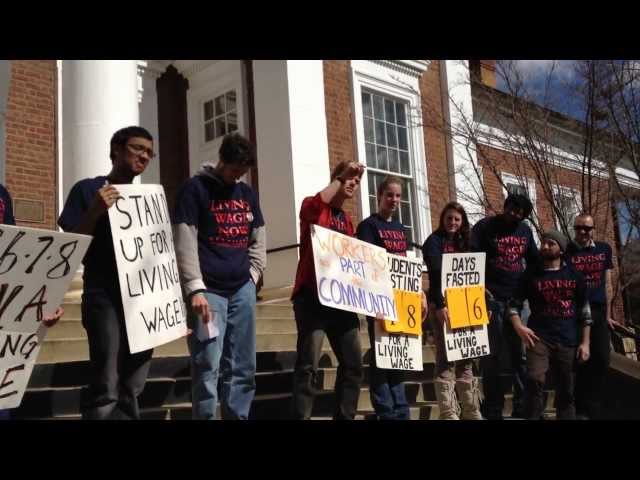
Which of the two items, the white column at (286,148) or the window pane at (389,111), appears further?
the window pane at (389,111)

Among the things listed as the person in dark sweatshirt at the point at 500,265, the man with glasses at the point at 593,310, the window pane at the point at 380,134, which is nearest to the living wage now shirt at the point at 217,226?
the person in dark sweatshirt at the point at 500,265

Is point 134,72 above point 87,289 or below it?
above

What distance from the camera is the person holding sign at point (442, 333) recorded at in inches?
227

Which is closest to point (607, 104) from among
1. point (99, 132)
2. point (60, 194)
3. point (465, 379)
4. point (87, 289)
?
point (465, 379)

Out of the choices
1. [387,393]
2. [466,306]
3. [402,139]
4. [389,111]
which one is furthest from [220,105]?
[387,393]

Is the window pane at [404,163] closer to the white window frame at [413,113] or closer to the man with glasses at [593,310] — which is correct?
the white window frame at [413,113]

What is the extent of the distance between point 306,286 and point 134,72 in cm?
485

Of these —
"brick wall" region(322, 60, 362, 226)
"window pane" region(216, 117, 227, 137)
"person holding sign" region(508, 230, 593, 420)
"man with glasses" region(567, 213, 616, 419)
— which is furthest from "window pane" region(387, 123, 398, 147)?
"person holding sign" region(508, 230, 593, 420)

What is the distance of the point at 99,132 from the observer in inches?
326

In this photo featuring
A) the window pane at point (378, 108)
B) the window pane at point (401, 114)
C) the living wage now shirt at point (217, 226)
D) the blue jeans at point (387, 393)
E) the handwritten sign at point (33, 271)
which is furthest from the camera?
the window pane at point (401, 114)

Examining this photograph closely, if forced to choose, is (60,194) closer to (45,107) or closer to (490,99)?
(45,107)

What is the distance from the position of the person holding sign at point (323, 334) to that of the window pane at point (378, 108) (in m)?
8.30

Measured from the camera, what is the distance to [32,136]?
9.53 meters

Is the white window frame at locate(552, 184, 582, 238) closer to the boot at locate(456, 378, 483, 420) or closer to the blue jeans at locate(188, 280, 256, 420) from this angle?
the boot at locate(456, 378, 483, 420)
